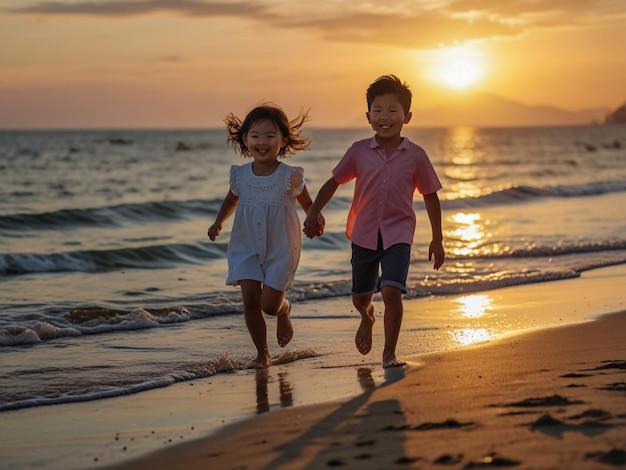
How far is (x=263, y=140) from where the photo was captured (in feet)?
20.6

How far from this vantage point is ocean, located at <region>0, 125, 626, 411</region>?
691cm

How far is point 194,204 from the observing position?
2331 cm

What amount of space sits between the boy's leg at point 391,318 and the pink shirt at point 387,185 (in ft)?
1.00

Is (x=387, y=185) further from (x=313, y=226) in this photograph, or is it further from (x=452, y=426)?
(x=452, y=426)

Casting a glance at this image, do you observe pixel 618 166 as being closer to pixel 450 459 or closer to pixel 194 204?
pixel 194 204

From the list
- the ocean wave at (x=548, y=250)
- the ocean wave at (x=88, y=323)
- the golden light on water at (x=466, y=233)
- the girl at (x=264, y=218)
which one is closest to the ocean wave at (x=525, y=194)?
the golden light on water at (x=466, y=233)

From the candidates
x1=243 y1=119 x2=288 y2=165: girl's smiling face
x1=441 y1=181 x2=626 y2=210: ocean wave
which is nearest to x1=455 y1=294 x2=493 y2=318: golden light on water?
x1=243 y1=119 x2=288 y2=165: girl's smiling face

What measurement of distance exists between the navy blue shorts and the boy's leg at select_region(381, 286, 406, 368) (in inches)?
1.9

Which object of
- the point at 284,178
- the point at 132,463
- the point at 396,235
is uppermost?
the point at 284,178

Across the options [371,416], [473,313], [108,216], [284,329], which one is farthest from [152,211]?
[371,416]

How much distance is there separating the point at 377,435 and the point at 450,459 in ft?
1.86

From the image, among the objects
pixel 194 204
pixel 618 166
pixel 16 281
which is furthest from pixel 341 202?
pixel 618 166

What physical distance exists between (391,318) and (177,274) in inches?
263

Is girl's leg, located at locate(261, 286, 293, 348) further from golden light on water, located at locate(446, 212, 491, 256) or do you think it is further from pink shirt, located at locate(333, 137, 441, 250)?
golden light on water, located at locate(446, 212, 491, 256)
